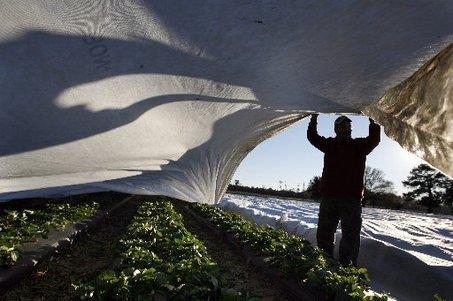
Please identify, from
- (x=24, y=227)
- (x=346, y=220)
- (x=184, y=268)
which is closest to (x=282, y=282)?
(x=346, y=220)

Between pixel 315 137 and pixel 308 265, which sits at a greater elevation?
pixel 315 137

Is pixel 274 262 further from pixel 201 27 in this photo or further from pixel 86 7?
pixel 86 7

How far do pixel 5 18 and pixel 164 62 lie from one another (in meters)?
0.94

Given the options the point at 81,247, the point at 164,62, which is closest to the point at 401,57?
the point at 164,62

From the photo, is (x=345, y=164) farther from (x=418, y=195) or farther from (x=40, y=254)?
(x=418, y=195)

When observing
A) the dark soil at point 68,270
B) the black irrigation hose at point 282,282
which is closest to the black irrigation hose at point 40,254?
the dark soil at point 68,270

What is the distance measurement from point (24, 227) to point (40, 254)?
1.15 metres

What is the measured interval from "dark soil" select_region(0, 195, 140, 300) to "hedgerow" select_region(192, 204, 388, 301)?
2.05 m

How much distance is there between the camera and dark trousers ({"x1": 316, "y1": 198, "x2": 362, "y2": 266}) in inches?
187

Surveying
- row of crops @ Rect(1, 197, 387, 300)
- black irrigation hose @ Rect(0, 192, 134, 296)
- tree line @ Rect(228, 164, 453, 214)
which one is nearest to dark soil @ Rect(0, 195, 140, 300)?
black irrigation hose @ Rect(0, 192, 134, 296)

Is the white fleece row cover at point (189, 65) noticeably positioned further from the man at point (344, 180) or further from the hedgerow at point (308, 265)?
the hedgerow at point (308, 265)

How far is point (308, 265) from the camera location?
423cm

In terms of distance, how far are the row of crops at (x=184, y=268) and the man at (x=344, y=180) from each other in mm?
366

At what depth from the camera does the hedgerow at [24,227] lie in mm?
4184
